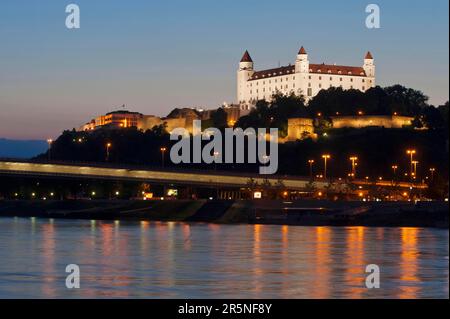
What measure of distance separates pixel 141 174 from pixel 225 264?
233 ft

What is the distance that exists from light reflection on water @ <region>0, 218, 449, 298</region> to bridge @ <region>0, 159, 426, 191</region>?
35.4 meters

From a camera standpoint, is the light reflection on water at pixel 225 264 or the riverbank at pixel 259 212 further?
the riverbank at pixel 259 212

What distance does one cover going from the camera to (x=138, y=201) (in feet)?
419

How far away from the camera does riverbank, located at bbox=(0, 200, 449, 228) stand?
9369 centimetres

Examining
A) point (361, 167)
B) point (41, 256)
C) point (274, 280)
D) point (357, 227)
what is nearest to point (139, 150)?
point (361, 167)

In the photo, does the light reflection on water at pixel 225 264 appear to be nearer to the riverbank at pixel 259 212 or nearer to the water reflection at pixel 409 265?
the water reflection at pixel 409 265

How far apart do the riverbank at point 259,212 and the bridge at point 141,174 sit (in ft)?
10.3

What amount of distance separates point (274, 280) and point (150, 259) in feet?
40.7

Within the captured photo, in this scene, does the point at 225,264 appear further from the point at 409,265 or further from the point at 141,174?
the point at 141,174

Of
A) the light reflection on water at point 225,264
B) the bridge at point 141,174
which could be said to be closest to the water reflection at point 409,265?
the light reflection on water at point 225,264

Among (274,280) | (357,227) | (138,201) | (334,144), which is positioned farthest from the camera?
(334,144)

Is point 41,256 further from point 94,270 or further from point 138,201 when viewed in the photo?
point 138,201

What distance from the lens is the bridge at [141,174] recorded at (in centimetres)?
11450

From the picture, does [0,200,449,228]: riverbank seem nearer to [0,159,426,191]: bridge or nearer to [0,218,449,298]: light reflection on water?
[0,159,426,191]: bridge
